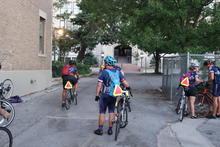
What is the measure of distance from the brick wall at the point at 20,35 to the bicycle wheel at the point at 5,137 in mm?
7240

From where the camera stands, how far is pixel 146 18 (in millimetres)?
15562

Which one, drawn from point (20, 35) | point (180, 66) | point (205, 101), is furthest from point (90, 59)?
point (205, 101)

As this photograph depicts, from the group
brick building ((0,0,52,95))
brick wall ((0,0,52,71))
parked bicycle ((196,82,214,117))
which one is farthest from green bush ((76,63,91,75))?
parked bicycle ((196,82,214,117))

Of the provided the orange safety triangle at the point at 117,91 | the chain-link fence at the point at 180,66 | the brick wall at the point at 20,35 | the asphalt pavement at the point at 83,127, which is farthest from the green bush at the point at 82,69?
the orange safety triangle at the point at 117,91

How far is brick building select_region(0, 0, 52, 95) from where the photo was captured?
479 inches

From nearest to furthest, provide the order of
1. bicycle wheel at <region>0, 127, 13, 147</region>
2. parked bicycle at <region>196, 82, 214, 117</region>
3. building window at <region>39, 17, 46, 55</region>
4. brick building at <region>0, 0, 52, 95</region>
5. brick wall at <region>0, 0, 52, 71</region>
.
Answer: bicycle wheel at <region>0, 127, 13, 147</region>
parked bicycle at <region>196, 82, 214, 117</region>
brick wall at <region>0, 0, 52, 71</region>
brick building at <region>0, 0, 52, 95</region>
building window at <region>39, 17, 46, 55</region>

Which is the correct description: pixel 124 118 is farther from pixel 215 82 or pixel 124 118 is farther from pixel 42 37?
pixel 42 37

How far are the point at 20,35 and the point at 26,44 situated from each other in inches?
31.5

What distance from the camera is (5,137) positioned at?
509 centimetres

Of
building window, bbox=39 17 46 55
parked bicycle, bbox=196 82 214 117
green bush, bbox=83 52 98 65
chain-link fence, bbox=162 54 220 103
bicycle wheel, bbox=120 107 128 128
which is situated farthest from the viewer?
green bush, bbox=83 52 98 65

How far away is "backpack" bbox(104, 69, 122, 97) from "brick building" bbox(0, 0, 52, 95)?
6473 millimetres

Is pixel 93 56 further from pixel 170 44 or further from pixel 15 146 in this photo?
pixel 15 146

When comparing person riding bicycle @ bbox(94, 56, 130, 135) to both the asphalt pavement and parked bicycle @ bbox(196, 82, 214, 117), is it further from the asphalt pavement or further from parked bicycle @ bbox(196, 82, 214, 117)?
parked bicycle @ bbox(196, 82, 214, 117)

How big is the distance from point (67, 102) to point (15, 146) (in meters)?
4.95
